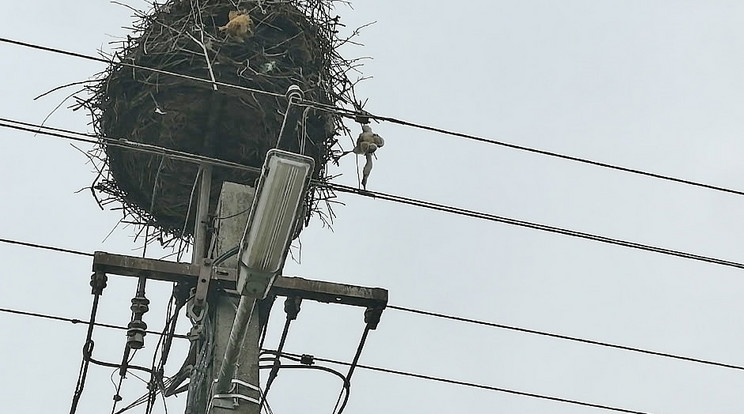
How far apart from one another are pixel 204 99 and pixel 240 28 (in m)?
0.49

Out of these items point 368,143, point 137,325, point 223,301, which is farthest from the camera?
point 368,143

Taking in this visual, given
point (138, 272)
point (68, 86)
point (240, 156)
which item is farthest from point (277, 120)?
point (138, 272)

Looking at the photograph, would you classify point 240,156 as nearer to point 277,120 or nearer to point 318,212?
point 277,120

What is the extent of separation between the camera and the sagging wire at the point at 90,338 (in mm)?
4910

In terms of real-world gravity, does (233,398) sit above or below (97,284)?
below

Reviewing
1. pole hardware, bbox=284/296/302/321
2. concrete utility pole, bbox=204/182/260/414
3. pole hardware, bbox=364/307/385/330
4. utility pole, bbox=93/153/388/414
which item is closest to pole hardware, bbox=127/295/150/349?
utility pole, bbox=93/153/388/414

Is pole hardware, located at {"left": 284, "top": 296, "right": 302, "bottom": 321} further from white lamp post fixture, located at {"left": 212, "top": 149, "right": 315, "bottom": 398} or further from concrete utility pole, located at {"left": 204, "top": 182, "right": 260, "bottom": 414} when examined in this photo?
white lamp post fixture, located at {"left": 212, "top": 149, "right": 315, "bottom": 398}

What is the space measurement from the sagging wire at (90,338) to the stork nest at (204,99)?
1088 mm

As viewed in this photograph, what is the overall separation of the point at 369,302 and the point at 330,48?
8.01 feet

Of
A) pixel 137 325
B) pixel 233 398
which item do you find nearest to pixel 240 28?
pixel 137 325

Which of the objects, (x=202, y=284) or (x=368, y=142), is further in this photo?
(x=368, y=142)

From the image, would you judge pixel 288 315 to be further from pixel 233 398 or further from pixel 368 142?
pixel 368 142

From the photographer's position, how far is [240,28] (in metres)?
6.55

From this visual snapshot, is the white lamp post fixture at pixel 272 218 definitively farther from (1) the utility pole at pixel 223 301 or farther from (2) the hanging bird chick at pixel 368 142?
(2) the hanging bird chick at pixel 368 142
